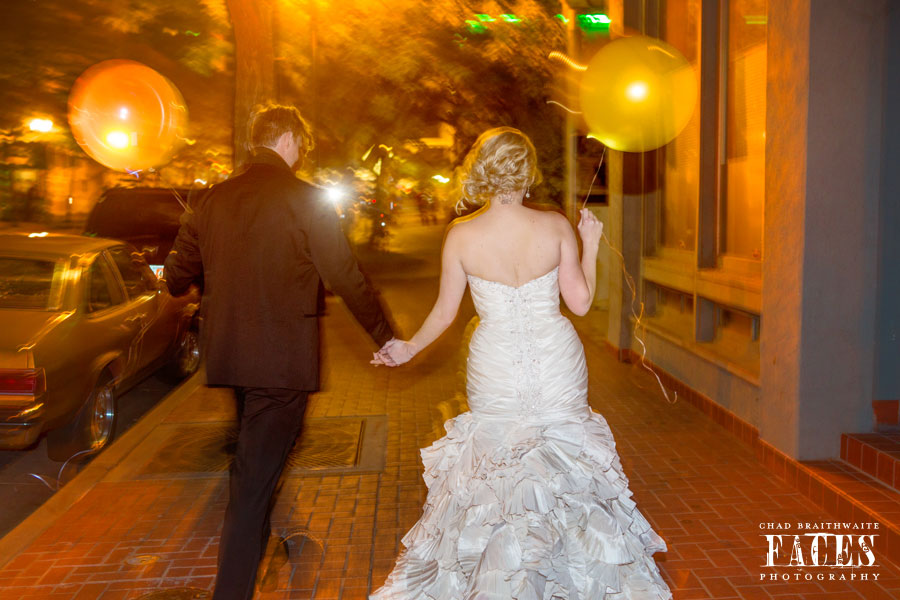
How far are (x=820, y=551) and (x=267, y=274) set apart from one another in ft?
10.5

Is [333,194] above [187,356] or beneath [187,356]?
above

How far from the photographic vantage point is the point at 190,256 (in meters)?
4.00

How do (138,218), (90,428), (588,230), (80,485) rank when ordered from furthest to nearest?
1. (138,218)
2. (90,428)
3. (80,485)
4. (588,230)

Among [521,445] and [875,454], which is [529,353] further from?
[875,454]

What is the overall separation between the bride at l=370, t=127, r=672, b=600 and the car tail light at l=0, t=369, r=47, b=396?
3094 mm

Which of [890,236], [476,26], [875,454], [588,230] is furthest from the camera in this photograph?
[476,26]

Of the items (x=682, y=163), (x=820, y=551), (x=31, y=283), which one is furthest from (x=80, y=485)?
(x=682, y=163)

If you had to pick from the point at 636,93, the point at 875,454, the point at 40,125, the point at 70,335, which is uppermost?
the point at 40,125

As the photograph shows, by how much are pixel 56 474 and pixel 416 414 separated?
119 inches

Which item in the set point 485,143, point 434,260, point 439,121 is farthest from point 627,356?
point 434,260

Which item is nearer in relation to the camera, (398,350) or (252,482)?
(252,482)

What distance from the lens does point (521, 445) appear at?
12.3ft

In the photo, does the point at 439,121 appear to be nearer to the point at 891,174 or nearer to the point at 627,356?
the point at 627,356

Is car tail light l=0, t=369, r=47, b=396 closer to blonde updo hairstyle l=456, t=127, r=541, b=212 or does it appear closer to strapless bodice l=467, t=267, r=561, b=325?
strapless bodice l=467, t=267, r=561, b=325
